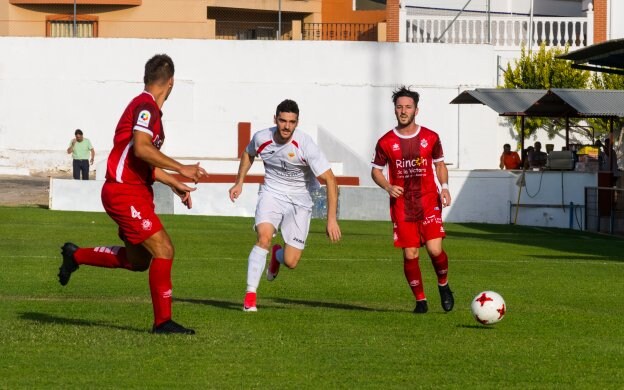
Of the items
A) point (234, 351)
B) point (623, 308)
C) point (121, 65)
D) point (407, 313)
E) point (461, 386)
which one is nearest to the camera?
point (461, 386)

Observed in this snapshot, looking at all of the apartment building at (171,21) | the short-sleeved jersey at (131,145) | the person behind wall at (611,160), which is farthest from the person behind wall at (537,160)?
the short-sleeved jersey at (131,145)

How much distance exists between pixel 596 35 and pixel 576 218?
17.8 meters

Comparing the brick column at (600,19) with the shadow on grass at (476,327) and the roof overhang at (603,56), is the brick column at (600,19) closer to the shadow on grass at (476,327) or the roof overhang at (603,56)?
the roof overhang at (603,56)

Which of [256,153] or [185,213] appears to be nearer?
[256,153]

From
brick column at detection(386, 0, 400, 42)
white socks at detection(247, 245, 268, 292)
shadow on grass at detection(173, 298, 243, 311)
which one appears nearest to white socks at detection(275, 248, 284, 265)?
shadow on grass at detection(173, 298, 243, 311)

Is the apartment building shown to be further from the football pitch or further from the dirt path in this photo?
the football pitch

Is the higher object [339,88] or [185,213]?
[339,88]

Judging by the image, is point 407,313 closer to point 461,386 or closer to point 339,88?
point 461,386

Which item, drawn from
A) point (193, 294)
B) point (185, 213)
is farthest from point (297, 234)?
point (185, 213)

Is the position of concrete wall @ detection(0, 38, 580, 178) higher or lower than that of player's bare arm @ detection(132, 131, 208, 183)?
higher

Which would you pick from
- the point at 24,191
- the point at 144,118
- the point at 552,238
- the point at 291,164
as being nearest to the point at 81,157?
the point at 24,191

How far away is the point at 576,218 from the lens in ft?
113

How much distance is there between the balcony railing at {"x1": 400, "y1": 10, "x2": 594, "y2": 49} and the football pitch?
28.5m

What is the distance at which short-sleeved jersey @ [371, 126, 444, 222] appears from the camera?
42.9ft
